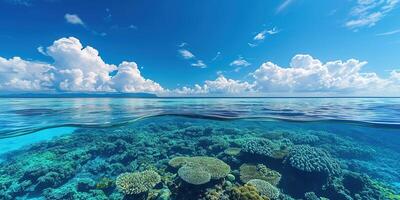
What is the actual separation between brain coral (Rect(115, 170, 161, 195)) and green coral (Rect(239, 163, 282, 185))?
4247mm

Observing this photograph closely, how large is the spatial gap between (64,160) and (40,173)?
281cm

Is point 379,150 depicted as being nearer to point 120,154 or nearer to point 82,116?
point 120,154

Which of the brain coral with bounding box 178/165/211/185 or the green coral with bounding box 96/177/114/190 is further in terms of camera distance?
the green coral with bounding box 96/177/114/190

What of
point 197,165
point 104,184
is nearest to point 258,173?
point 197,165

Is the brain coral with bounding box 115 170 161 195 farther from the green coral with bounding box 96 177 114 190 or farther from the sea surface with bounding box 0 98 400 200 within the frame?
the green coral with bounding box 96 177 114 190

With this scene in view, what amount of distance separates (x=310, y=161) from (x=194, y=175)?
21.5 ft

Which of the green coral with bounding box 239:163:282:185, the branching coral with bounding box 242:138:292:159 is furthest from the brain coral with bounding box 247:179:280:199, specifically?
the branching coral with bounding box 242:138:292:159

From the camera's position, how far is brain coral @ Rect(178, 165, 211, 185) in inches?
325

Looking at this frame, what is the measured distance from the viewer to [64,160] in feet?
56.3

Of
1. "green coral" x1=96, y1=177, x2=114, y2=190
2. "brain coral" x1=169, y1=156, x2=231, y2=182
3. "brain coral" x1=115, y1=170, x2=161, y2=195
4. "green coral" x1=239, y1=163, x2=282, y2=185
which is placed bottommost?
"green coral" x1=96, y1=177, x2=114, y2=190

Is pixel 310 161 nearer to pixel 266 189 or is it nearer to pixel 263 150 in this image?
pixel 263 150

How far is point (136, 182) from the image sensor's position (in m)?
8.82

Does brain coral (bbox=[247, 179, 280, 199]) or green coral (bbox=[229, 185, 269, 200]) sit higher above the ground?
green coral (bbox=[229, 185, 269, 200])

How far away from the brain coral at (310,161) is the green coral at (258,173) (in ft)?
3.77
